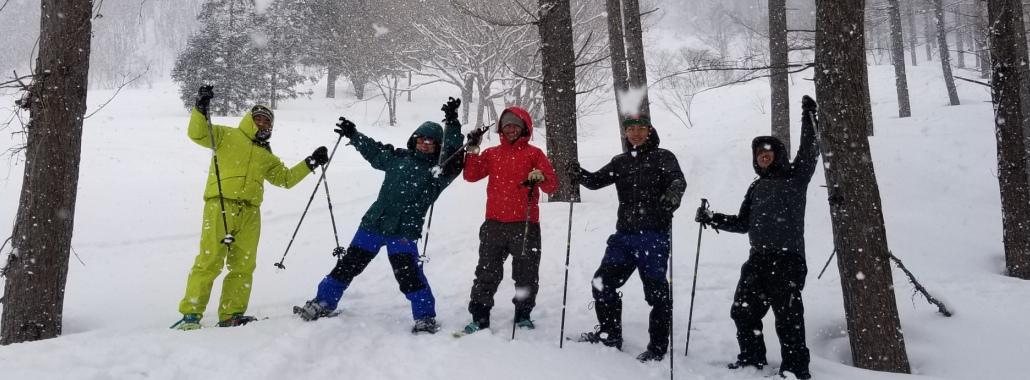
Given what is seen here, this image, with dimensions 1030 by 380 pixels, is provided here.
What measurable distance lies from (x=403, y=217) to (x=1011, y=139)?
23.9 ft

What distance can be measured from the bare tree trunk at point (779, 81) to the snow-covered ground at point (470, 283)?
1053 mm

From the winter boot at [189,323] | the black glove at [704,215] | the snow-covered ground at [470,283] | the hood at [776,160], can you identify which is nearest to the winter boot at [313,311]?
the snow-covered ground at [470,283]

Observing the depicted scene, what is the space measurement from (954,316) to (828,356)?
5.20 ft

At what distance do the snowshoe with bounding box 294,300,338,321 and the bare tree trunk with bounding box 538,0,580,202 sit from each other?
4036 millimetres

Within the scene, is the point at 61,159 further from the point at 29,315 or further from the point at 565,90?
the point at 565,90

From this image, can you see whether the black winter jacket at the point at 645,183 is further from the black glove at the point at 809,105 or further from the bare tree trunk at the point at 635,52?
the bare tree trunk at the point at 635,52

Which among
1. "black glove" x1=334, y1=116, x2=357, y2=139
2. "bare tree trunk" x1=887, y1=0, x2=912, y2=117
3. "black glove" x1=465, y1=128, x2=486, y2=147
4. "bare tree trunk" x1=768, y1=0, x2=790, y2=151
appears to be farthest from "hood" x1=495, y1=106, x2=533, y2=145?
"bare tree trunk" x1=887, y1=0, x2=912, y2=117

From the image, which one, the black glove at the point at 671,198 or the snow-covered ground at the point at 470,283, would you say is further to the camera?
the black glove at the point at 671,198

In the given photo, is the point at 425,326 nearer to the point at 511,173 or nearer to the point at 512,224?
the point at 512,224

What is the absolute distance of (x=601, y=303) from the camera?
4.43 m

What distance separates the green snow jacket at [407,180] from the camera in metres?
4.55

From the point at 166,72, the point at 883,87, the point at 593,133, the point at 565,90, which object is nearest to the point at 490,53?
Answer: the point at 593,133

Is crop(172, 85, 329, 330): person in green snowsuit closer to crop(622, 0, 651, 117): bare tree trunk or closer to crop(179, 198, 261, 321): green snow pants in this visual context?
crop(179, 198, 261, 321): green snow pants

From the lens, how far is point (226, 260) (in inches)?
182
